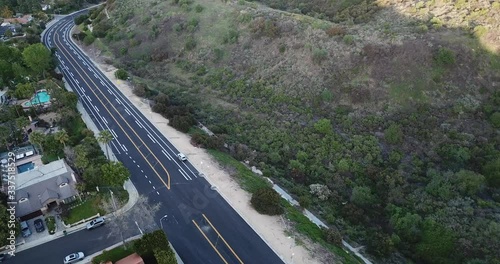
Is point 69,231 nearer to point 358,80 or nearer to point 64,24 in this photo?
point 358,80

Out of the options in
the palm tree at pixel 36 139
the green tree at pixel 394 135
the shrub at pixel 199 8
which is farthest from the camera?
the shrub at pixel 199 8

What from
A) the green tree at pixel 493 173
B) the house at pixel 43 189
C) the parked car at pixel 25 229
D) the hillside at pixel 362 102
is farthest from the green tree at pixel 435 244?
the parked car at pixel 25 229

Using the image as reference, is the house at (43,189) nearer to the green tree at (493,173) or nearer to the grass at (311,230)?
the grass at (311,230)

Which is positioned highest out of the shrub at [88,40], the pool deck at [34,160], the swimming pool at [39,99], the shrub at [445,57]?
the shrub at [445,57]

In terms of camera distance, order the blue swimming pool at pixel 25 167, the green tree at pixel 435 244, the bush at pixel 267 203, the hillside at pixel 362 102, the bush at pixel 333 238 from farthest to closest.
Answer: the blue swimming pool at pixel 25 167, the hillside at pixel 362 102, the bush at pixel 267 203, the bush at pixel 333 238, the green tree at pixel 435 244

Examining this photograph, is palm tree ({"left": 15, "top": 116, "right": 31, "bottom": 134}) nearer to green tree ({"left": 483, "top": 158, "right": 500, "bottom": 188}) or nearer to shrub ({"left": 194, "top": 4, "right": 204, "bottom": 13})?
shrub ({"left": 194, "top": 4, "right": 204, "bottom": 13})

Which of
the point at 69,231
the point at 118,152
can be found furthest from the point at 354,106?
the point at 69,231

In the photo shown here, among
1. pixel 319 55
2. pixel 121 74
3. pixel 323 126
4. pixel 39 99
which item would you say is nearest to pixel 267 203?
pixel 323 126

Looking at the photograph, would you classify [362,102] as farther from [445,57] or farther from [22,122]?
[22,122]
